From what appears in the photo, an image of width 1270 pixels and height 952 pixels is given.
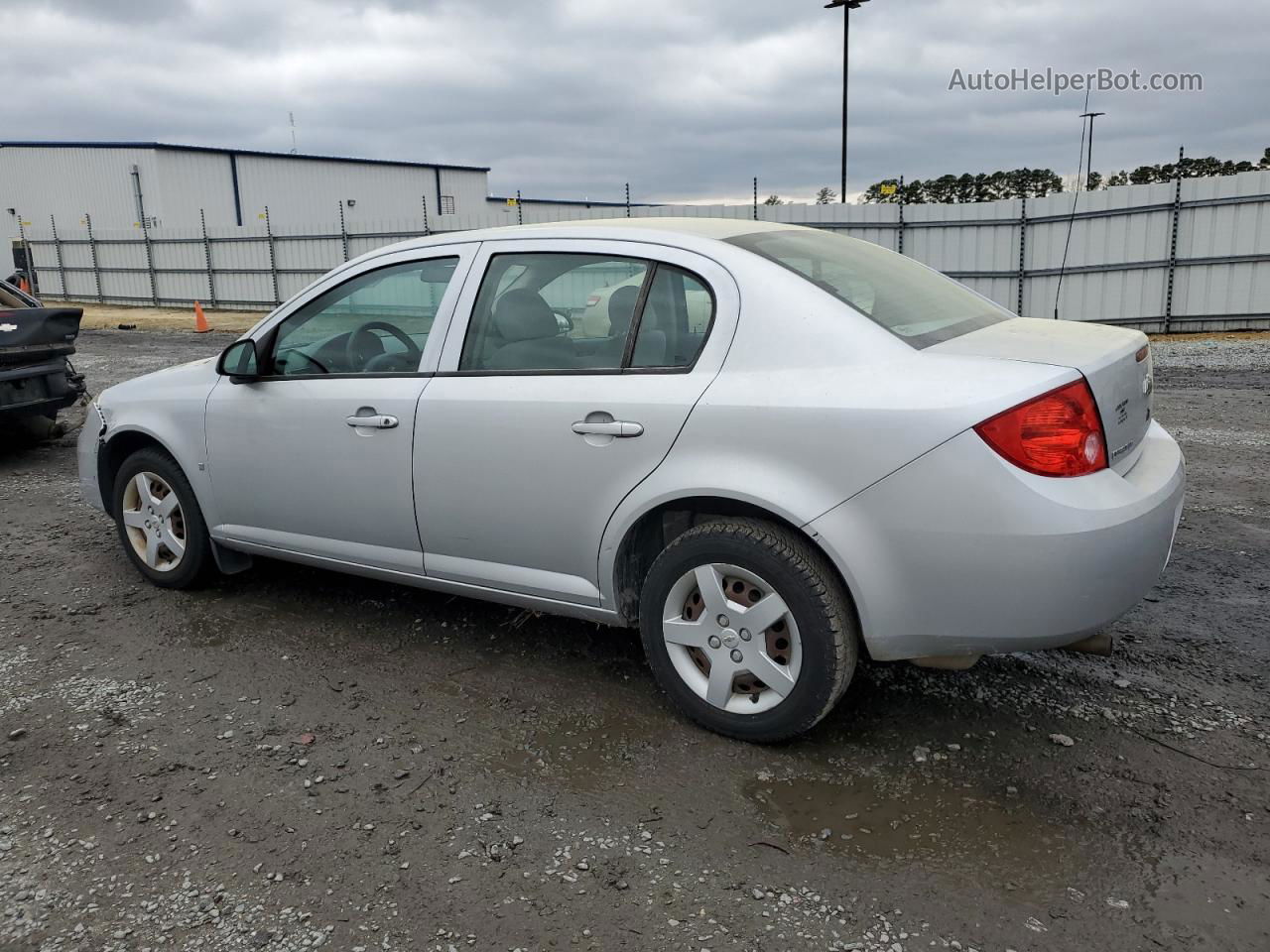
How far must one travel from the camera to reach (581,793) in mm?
2982

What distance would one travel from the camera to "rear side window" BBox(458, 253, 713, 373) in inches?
129

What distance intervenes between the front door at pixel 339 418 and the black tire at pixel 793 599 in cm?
125

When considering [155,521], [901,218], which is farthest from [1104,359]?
[901,218]

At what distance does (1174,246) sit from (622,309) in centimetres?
1556

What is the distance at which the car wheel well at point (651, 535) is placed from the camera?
→ 3.15 meters

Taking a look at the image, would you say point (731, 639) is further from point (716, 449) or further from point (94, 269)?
point (94, 269)

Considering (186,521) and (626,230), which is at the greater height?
(626,230)

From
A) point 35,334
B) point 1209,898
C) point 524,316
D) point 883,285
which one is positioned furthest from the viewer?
point 35,334

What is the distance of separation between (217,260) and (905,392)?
90.5 ft

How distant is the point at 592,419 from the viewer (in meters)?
3.27

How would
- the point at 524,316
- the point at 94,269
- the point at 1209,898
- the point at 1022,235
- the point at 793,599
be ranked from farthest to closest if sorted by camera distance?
the point at 94,269 < the point at 1022,235 < the point at 524,316 < the point at 793,599 < the point at 1209,898

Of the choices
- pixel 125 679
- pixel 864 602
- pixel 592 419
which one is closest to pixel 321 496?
pixel 125 679

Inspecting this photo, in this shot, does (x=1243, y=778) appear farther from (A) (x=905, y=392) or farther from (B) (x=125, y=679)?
(B) (x=125, y=679)

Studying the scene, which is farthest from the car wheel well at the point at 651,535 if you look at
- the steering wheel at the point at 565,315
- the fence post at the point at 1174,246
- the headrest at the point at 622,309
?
the fence post at the point at 1174,246
